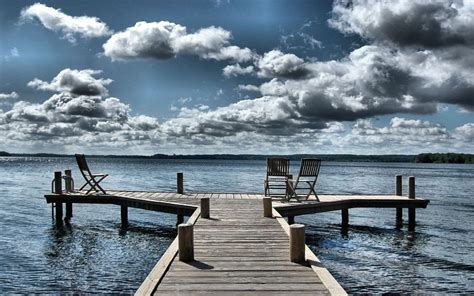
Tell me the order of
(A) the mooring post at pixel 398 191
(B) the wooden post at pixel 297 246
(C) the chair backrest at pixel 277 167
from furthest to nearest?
1. (A) the mooring post at pixel 398 191
2. (C) the chair backrest at pixel 277 167
3. (B) the wooden post at pixel 297 246

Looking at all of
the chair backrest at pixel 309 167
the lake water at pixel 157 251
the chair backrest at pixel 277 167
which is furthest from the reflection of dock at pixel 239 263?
the lake water at pixel 157 251

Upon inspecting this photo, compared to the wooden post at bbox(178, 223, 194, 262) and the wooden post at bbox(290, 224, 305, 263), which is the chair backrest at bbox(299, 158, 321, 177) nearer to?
the wooden post at bbox(290, 224, 305, 263)

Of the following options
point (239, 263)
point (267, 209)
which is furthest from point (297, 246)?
point (267, 209)

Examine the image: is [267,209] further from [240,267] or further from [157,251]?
[240,267]

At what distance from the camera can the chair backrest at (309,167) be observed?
47.7 ft

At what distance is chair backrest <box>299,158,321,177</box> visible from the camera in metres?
14.5

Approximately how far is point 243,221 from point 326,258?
3.70m

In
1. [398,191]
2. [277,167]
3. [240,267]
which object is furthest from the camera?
[398,191]

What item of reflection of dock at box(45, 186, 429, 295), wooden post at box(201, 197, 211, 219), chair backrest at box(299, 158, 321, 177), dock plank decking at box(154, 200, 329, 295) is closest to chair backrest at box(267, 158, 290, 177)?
chair backrest at box(299, 158, 321, 177)

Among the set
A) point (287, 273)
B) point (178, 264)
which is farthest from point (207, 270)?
point (287, 273)

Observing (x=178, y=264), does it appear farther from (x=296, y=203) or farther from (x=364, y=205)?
(x=364, y=205)

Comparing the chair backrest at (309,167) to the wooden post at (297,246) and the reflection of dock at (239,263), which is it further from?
the wooden post at (297,246)

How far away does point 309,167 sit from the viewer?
14.7m

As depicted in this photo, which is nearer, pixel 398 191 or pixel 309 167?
pixel 309 167
